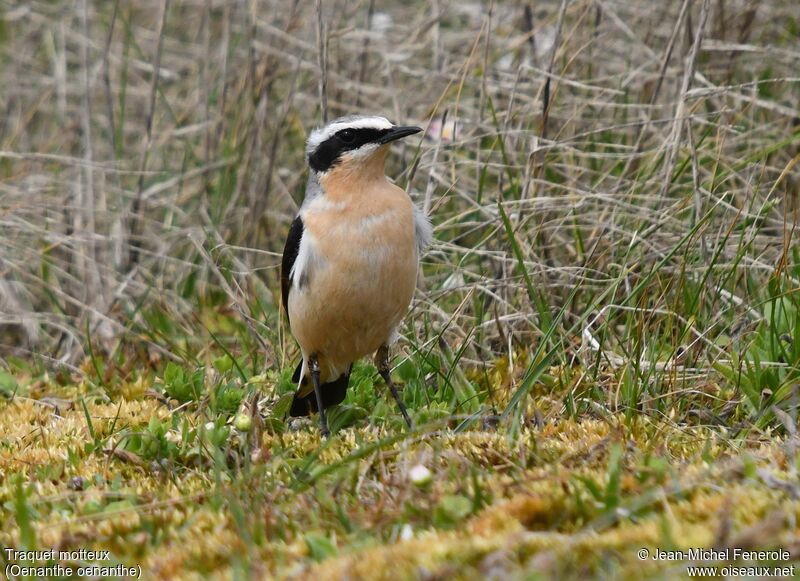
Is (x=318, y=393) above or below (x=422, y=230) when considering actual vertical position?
below

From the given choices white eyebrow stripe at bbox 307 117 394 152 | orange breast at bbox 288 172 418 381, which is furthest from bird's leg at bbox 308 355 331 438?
white eyebrow stripe at bbox 307 117 394 152

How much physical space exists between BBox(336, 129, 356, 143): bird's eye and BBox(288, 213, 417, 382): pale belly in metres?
0.63

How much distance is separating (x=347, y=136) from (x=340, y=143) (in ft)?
0.19

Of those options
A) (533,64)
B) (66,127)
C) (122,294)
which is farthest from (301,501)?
(66,127)

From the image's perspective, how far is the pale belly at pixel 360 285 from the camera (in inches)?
216

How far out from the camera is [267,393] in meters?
6.03

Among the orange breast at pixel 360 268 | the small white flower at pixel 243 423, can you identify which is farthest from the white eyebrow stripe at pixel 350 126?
the small white flower at pixel 243 423

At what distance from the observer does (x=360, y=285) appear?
5508mm

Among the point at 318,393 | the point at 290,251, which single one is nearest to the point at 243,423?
the point at 318,393

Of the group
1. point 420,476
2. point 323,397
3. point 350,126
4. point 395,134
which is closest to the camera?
point 420,476

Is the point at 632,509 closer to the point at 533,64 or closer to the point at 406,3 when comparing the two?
the point at 533,64

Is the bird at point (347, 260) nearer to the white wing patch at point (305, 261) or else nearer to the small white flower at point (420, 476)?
the white wing patch at point (305, 261)

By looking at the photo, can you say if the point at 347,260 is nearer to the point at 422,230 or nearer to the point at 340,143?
the point at 422,230

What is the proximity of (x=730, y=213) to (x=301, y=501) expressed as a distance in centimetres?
370
